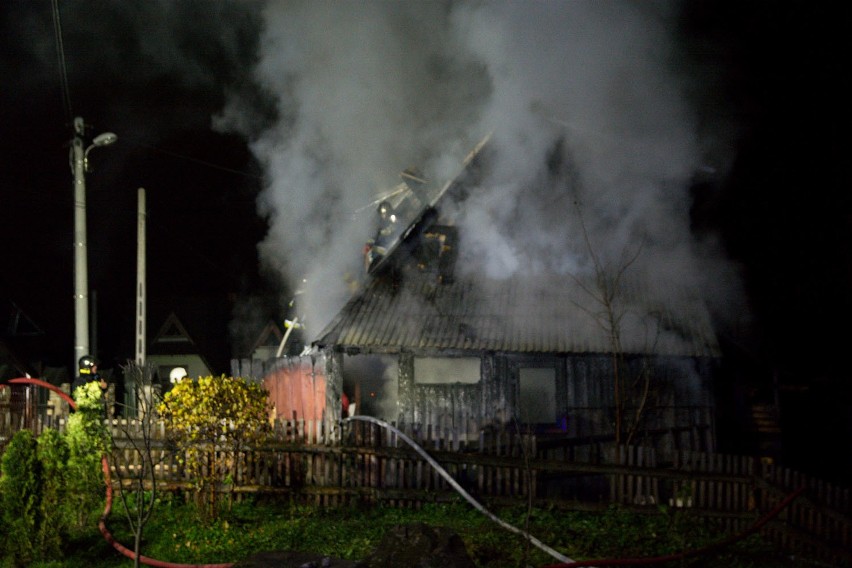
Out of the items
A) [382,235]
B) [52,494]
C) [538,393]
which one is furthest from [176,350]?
[52,494]

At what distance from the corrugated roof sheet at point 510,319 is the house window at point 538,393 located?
45.5 inches

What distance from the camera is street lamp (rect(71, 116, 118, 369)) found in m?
14.1

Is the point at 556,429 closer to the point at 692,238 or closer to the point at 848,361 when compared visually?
the point at 692,238

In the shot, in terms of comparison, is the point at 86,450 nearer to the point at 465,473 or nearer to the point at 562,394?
the point at 465,473

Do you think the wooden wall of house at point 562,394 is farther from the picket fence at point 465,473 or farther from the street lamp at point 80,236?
the street lamp at point 80,236

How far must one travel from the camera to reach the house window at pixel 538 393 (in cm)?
1545

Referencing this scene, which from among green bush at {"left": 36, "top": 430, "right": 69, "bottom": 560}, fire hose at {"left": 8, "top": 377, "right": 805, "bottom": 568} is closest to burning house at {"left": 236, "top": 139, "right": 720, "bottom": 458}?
fire hose at {"left": 8, "top": 377, "right": 805, "bottom": 568}

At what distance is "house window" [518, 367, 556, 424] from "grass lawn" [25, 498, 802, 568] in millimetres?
4992

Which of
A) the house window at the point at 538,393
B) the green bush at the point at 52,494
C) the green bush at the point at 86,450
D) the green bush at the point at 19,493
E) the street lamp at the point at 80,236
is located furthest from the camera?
the house window at the point at 538,393

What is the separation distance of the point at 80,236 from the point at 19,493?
7.65 metres

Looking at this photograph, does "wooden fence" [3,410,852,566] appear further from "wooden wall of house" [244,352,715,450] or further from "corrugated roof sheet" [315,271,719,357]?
"corrugated roof sheet" [315,271,719,357]

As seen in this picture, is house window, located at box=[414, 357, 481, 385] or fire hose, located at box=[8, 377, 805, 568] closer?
fire hose, located at box=[8, 377, 805, 568]

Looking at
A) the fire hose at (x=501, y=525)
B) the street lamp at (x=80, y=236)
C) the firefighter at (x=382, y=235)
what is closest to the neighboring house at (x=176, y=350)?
the firefighter at (x=382, y=235)

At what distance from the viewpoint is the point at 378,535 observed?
935 centimetres
